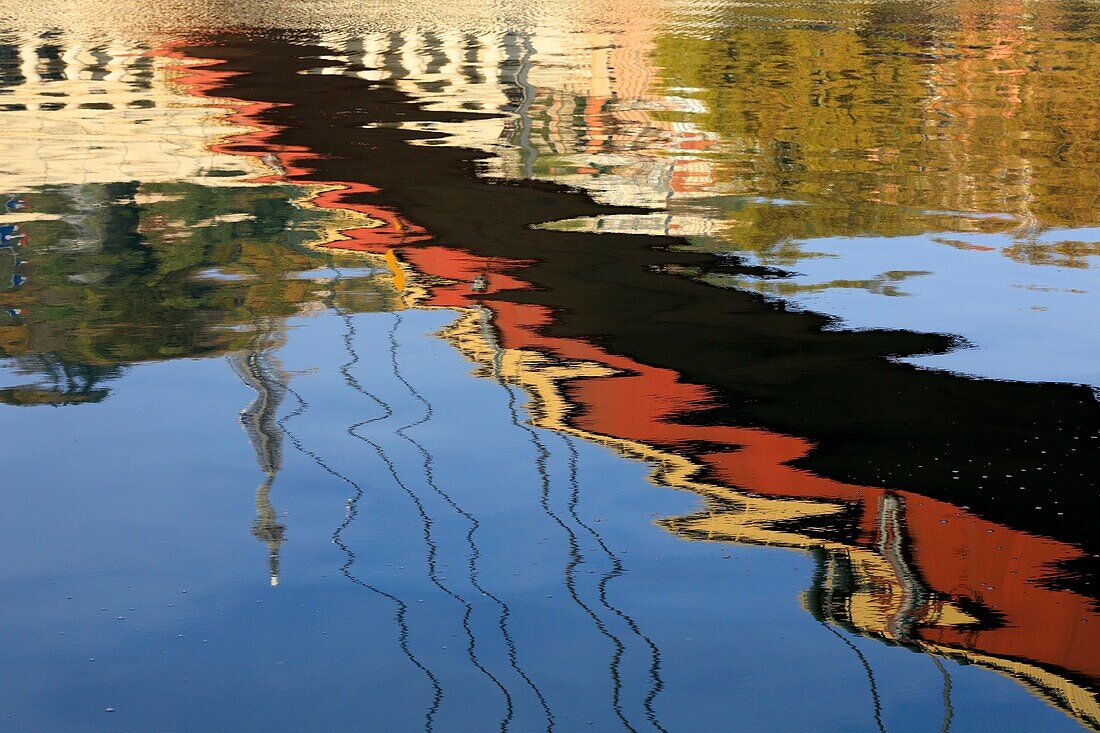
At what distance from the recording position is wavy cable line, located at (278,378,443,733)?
12.7 feet

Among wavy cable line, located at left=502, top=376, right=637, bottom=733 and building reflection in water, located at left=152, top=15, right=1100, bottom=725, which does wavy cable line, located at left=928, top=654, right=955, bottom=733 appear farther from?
wavy cable line, located at left=502, top=376, right=637, bottom=733

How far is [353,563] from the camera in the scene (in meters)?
4.66

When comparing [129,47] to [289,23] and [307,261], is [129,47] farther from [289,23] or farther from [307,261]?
[307,261]

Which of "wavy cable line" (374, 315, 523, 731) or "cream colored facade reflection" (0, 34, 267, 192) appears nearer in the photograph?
"wavy cable line" (374, 315, 523, 731)

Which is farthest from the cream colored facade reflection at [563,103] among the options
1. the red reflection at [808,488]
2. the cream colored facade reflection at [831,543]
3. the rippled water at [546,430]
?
the cream colored facade reflection at [831,543]

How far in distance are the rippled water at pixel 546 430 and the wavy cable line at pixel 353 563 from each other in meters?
0.01

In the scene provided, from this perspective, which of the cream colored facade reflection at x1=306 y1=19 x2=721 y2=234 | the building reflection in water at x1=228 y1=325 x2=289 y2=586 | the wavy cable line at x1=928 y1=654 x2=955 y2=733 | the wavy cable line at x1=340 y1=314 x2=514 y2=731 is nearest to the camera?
the wavy cable line at x1=928 y1=654 x2=955 y2=733

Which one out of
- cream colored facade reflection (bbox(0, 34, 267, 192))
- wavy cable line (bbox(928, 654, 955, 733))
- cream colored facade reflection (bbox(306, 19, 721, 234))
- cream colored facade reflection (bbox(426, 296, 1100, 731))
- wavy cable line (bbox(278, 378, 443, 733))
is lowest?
wavy cable line (bbox(278, 378, 443, 733))

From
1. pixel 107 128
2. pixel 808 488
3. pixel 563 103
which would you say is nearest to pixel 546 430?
pixel 808 488

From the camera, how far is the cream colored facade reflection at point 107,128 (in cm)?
1105

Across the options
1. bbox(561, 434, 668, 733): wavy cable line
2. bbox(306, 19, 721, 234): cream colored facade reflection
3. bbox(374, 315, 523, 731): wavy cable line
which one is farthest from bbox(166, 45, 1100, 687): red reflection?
bbox(306, 19, 721, 234): cream colored facade reflection

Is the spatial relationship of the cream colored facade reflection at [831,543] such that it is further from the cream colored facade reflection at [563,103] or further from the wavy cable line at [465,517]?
the cream colored facade reflection at [563,103]

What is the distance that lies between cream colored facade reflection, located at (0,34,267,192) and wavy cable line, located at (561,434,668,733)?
6.03 meters

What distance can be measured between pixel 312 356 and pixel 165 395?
2.43ft
